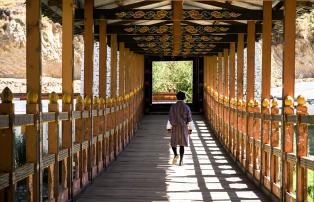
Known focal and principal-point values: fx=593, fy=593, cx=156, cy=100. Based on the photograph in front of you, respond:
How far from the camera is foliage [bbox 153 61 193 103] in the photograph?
46.7m

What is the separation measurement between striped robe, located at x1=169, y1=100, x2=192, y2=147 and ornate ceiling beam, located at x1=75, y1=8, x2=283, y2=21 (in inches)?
61.8

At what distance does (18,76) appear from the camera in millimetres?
41125

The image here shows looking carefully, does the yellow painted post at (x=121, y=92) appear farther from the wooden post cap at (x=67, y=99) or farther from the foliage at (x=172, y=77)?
the foliage at (x=172, y=77)

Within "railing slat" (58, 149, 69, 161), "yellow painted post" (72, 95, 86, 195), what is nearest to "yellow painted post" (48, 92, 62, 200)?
"railing slat" (58, 149, 69, 161)

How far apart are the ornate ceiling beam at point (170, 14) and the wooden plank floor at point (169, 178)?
2.57 meters

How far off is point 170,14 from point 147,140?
18.7 ft

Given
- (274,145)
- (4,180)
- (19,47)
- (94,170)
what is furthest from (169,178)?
(19,47)

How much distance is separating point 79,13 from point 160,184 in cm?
344

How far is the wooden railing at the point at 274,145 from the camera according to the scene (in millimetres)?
5230

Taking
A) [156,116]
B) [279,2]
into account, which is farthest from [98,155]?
[156,116]

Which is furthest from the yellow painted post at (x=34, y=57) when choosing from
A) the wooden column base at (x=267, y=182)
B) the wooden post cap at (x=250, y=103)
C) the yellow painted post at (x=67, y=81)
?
the wooden post cap at (x=250, y=103)

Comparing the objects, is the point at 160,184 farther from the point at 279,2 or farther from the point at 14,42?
the point at 14,42

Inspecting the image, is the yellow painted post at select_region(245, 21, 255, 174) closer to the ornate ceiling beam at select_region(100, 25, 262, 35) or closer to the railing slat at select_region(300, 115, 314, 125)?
the ornate ceiling beam at select_region(100, 25, 262, 35)

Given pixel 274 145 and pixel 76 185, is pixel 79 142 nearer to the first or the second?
pixel 76 185
